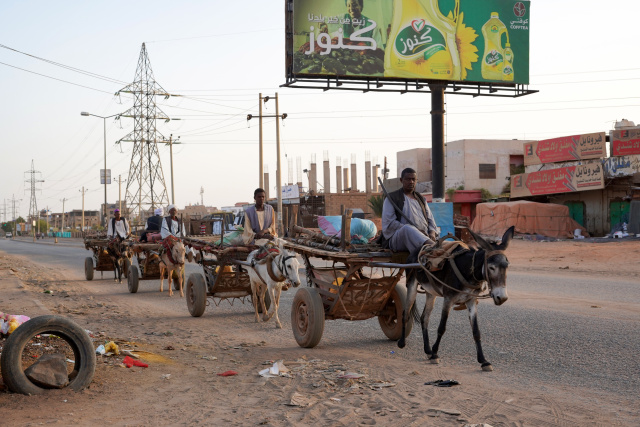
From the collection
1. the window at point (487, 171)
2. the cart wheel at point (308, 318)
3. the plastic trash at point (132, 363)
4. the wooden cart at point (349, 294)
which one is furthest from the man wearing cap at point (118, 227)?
the window at point (487, 171)

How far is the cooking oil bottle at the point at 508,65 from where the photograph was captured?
31703 mm

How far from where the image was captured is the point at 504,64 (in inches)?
1248

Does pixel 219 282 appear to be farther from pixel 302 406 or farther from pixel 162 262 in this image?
pixel 302 406

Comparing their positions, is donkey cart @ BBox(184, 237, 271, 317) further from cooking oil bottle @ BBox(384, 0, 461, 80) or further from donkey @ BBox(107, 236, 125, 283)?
cooking oil bottle @ BBox(384, 0, 461, 80)

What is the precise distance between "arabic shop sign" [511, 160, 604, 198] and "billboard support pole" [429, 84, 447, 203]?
35.0ft

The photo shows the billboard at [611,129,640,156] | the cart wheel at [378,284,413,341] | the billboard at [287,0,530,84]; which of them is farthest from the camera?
the billboard at [611,129,640,156]

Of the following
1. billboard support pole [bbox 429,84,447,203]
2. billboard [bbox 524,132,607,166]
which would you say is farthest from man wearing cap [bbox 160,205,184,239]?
billboard [bbox 524,132,607,166]

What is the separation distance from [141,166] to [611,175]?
3697 cm

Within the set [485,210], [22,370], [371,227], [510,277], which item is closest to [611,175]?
[485,210]

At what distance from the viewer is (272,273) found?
413 inches

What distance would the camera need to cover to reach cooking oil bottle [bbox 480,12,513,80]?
3133 cm

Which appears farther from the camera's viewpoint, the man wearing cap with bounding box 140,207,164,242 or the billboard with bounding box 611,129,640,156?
the billboard with bounding box 611,129,640,156

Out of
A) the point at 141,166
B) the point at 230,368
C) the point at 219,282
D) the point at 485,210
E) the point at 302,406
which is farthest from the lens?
the point at 141,166

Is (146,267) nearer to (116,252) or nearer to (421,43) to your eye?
(116,252)
